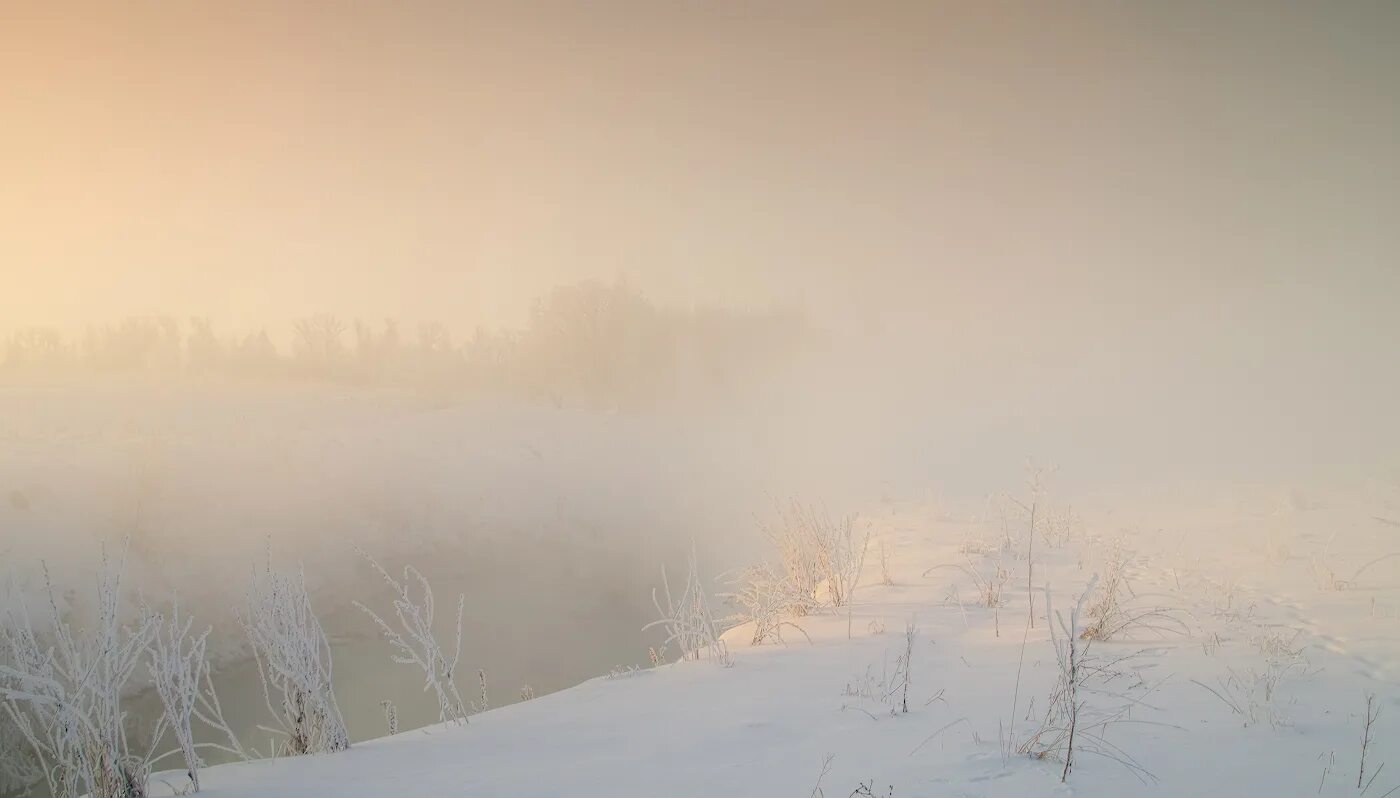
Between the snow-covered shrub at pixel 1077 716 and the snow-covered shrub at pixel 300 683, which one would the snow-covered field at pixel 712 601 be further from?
the snow-covered shrub at pixel 300 683

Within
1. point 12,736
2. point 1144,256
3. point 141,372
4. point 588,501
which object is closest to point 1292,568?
point 12,736

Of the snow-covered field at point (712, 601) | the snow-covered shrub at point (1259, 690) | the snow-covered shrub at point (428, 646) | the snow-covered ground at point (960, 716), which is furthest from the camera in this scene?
the snow-covered shrub at point (428, 646)

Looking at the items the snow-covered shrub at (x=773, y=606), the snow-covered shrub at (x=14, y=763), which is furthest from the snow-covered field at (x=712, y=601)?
the snow-covered shrub at (x=14, y=763)

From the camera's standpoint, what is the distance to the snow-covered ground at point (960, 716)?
2258mm

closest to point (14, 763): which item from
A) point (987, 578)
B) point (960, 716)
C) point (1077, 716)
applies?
point (960, 716)

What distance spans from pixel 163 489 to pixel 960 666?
12.0 meters

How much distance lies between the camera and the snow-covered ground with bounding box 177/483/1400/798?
226 centimetres

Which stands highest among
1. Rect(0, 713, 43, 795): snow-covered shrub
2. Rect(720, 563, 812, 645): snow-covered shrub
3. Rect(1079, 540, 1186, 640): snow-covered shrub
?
Rect(1079, 540, 1186, 640): snow-covered shrub

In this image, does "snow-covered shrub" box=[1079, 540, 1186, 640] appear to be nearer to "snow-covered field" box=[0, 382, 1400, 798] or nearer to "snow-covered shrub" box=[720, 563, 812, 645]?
"snow-covered field" box=[0, 382, 1400, 798]

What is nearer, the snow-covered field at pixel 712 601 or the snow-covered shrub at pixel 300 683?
the snow-covered field at pixel 712 601

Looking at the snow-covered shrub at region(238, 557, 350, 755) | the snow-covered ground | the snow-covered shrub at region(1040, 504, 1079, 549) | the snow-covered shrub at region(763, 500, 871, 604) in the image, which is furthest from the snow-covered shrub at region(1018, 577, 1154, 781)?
the snow-covered shrub at region(1040, 504, 1079, 549)

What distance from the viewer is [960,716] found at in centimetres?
278

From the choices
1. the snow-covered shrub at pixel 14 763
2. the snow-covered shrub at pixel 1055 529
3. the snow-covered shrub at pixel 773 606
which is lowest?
the snow-covered shrub at pixel 14 763

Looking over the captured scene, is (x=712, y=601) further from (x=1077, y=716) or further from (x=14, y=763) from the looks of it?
(x=1077, y=716)
